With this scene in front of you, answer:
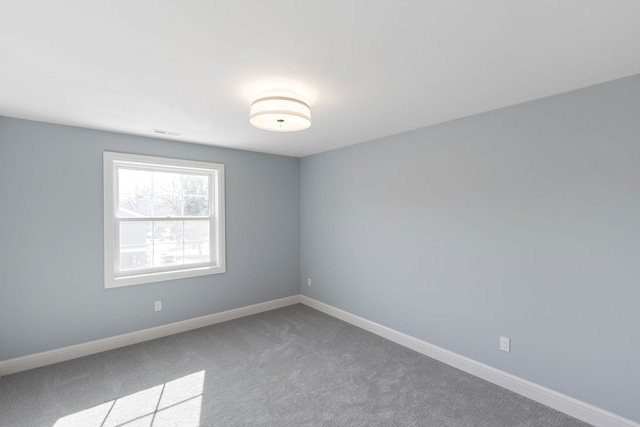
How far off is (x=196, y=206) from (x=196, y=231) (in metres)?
0.34

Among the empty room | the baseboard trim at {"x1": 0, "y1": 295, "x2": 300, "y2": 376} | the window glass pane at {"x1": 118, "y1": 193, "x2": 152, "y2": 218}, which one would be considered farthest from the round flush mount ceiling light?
the baseboard trim at {"x1": 0, "y1": 295, "x2": 300, "y2": 376}

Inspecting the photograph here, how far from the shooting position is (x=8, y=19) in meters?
1.43

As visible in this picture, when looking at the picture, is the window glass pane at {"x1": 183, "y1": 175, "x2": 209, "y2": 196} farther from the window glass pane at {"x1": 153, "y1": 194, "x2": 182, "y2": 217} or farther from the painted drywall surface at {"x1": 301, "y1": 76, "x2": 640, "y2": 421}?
the painted drywall surface at {"x1": 301, "y1": 76, "x2": 640, "y2": 421}

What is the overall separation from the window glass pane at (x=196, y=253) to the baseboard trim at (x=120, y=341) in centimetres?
75

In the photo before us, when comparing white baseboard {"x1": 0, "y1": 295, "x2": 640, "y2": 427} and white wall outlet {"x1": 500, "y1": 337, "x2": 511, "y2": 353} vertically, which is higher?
white wall outlet {"x1": 500, "y1": 337, "x2": 511, "y2": 353}

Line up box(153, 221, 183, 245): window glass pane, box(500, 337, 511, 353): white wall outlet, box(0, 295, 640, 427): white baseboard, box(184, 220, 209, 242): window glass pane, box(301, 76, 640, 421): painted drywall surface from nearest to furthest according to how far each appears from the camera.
Answer: box(301, 76, 640, 421): painted drywall surface < box(0, 295, 640, 427): white baseboard < box(500, 337, 511, 353): white wall outlet < box(153, 221, 183, 245): window glass pane < box(184, 220, 209, 242): window glass pane

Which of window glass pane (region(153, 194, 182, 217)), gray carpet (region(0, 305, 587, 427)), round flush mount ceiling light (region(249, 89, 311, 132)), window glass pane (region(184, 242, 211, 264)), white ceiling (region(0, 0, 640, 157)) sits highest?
white ceiling (region(0, 0, 640, 157))

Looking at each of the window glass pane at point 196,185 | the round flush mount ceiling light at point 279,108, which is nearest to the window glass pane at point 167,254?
the window glass pane at point 196,185

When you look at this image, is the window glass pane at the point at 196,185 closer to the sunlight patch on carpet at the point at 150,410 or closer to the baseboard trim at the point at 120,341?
the baseboard trim at the point at 120,341

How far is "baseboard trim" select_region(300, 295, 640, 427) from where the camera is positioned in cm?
213

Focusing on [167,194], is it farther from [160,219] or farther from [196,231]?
[196,231]

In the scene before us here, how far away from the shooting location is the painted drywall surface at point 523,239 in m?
2.08

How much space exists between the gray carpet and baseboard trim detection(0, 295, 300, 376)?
8cm

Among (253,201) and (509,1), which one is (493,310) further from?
(253,201)
